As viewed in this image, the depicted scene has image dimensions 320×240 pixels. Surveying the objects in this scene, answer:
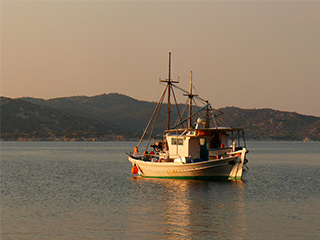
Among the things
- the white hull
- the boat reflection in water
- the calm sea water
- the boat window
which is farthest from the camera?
the boat window

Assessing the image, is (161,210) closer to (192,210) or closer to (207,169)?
(192,210)

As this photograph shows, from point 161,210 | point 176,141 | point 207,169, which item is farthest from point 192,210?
point 176,141

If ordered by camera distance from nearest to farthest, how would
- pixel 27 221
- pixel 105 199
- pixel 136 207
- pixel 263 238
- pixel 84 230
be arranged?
pixel 263 238
pixel 84 230
pixel 27 221
pixel 136 207
pixel 105 199

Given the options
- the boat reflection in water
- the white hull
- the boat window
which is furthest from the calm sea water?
the boat window

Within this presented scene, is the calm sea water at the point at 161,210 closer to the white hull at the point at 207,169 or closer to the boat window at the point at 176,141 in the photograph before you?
the white hull at the point at 207,169

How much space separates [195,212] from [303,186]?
21817 mm

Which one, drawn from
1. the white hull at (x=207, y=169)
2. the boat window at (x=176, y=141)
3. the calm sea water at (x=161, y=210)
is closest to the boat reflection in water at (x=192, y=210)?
the calm sea water at (x=161, y=210)

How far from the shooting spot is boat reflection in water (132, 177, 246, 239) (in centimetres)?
2416

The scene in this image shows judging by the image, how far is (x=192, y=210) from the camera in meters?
30.9

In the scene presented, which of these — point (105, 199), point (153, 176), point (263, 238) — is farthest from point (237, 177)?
point (263, 238)

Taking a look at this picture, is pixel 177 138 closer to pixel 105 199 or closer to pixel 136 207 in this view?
pixel 105 199

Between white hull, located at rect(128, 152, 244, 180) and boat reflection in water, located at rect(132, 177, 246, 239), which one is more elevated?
white hull, located at rect(128, 152, 244, 180)

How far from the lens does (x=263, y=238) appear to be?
22.8 m

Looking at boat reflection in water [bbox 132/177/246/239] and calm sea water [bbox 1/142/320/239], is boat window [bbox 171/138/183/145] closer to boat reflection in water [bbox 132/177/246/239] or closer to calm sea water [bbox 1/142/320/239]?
calm sea water [bbox 1/142/320/239]
